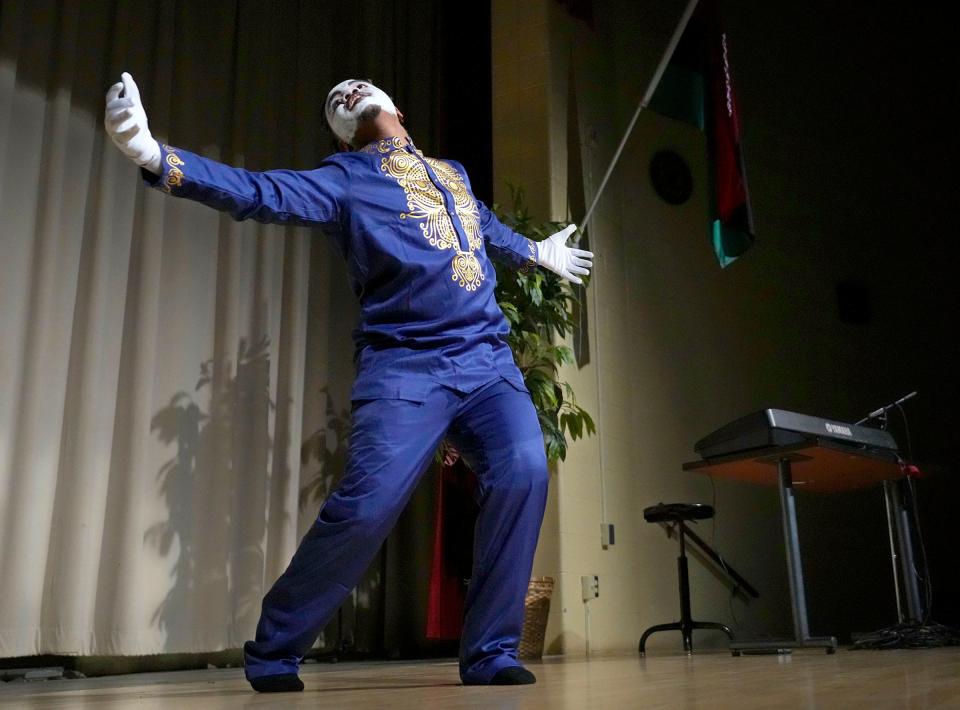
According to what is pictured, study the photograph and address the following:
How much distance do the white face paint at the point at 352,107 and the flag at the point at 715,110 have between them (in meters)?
2.15

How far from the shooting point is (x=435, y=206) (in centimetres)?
201

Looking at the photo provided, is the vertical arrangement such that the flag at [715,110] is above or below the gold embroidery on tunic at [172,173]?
above

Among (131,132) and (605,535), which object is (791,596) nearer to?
(605,535)

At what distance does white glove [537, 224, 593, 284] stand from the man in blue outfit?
1.04 feet

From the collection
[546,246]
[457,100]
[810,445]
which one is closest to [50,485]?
[546,246]

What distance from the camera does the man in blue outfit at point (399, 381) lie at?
1704 mm

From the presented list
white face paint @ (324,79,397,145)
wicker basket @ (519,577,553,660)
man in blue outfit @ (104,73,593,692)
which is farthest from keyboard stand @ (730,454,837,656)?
white face paint @ (324,79,397,145)

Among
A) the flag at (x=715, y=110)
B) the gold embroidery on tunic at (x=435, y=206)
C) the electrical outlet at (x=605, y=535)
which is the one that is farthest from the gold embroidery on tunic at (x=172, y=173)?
the electrical outlet at (x=605, y=535)

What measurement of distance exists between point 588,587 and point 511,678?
2.41 m

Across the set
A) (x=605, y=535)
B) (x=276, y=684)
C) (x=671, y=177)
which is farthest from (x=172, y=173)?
(x=671, y=177)

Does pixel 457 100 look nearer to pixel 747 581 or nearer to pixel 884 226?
pixel 747 581

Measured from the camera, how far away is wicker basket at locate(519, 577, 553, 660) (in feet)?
11.0

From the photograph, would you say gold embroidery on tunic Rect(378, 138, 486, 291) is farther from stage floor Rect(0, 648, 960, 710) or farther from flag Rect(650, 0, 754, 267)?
flag Rect(650, 0, 754, 267)

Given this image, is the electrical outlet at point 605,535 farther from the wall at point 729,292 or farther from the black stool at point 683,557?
the black stool at point 683,557
